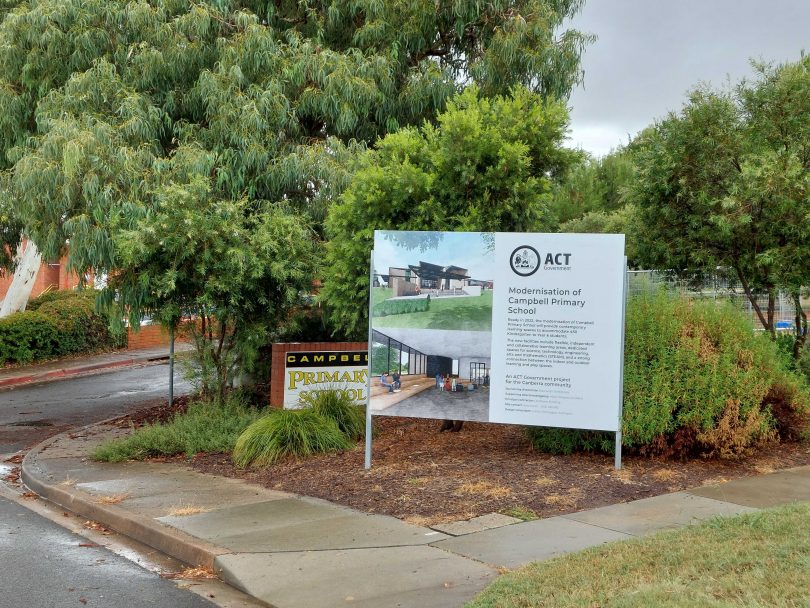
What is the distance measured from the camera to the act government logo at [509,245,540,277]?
29.6ft

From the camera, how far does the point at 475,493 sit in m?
8.13

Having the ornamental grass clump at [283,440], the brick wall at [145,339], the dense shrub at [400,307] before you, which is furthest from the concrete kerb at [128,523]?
the brick wall at [145,339]

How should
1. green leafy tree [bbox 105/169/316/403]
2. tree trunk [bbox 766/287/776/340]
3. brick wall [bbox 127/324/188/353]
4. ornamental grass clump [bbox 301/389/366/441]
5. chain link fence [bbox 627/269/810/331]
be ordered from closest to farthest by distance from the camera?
ornamental grass clump [bbox 301/389/366/441] → green leafy tree [bbox 105/169/316/403] → tree trunk [bbox 766/287/776/340] → chain link fence [bbox 627/269/810/331] → brick wall [bbox 127/324/188/353]

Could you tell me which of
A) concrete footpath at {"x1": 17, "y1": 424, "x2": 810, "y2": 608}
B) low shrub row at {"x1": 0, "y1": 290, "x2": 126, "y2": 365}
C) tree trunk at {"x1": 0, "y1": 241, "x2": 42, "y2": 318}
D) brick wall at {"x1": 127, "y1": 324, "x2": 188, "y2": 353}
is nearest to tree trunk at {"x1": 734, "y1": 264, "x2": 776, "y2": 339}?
concrete footpath at {"x1": 17, "y1": 424, "x2": 810, "y2": 608}

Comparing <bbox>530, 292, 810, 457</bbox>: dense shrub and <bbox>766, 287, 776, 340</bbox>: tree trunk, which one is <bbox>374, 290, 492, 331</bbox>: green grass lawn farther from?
<bbox>766, 287, 776, 340</bbox>: tree trunk

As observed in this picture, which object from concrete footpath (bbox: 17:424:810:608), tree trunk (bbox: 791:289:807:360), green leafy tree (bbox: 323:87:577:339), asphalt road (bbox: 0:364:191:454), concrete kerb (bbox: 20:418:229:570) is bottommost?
asphalt road (bbox: 0:364:191:454)

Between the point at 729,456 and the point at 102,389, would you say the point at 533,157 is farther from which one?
the point at 102,389

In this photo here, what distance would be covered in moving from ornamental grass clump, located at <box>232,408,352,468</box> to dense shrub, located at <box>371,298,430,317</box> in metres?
1.85

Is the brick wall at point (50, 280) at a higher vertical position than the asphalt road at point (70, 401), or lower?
higher

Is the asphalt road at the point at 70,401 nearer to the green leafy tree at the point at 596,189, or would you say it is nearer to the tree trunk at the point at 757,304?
the tree trunk at the point at 757,304

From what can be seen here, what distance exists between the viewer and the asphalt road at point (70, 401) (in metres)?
14.2

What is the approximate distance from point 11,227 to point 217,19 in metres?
7.25

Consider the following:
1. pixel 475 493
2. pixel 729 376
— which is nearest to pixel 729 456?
pixel 729 376

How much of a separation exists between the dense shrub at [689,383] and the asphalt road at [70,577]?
4862mm
